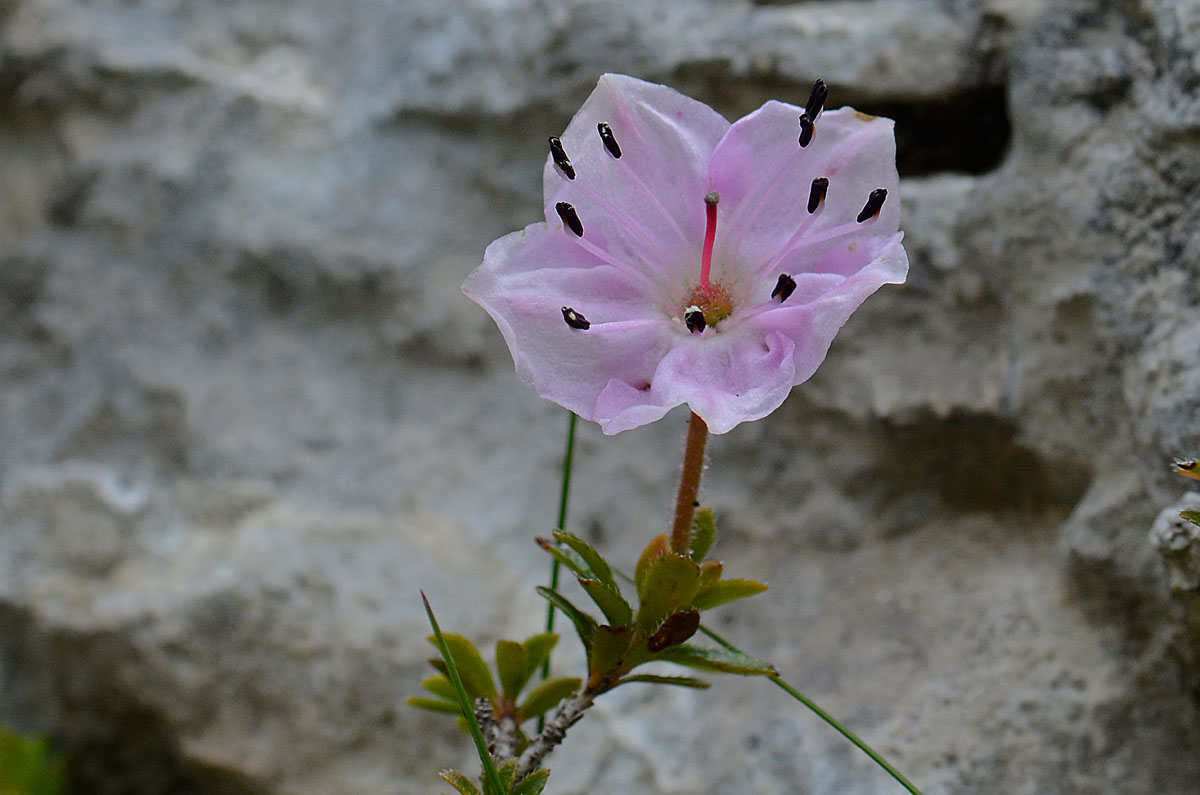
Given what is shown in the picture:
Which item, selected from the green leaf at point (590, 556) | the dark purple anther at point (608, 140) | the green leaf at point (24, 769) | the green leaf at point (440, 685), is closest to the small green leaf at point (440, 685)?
the green leaf at point (440, 685)

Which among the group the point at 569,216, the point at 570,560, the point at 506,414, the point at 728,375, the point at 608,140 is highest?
the point at 506,414

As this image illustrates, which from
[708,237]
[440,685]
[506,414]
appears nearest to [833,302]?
[708,237]

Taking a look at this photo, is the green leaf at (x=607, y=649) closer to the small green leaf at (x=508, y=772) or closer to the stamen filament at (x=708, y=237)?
the small green leaf at (x=508, y=772)

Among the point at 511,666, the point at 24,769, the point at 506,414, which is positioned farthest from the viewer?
the point at 506,414

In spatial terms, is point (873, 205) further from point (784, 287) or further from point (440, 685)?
point (440, 685)

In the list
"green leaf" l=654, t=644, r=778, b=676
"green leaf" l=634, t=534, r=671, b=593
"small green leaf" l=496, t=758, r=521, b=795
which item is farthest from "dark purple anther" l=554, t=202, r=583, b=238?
"small green leaf" l=496, t=758, r=521, b=795

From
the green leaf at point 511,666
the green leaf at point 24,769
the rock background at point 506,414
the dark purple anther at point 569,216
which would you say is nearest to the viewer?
the dark purple anther at point 569,216
